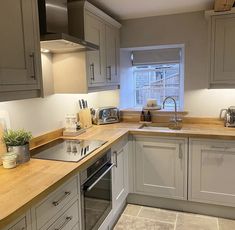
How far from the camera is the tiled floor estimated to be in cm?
238

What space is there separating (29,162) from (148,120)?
176 cm

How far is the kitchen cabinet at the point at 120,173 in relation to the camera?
2348mm

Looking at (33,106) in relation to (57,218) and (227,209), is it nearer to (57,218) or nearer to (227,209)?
(57,218)

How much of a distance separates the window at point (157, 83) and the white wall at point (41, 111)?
2.95 ft

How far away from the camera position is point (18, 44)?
57.1 inches

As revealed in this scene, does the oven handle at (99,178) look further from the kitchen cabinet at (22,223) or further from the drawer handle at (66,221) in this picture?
the kitchen cabinet at (22,223)

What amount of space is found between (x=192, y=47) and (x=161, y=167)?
1470mm

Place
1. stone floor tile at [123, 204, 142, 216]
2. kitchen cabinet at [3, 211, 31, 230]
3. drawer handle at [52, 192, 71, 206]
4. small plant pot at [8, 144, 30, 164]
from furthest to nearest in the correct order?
stone floor tile at [123, 204, 142, 216] < small plant pot at [8, 144, 30, 164] < drawer handle at [52, 192, 71, 206] < kitchen cabinet at [3, 211, 31, 230]

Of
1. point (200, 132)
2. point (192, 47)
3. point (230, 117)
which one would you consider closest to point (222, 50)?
point (192, 47)

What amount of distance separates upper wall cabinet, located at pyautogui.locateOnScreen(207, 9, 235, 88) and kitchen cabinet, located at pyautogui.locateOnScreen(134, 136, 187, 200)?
0.79 meters

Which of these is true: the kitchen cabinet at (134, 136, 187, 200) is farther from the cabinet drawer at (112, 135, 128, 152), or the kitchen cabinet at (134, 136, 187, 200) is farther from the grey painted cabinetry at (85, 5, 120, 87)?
the grey painted cabinetry at (85, 5, 120, 87)

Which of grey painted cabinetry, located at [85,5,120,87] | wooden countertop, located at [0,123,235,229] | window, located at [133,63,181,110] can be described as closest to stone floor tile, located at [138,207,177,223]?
wooden countertop, located at [0,123,235,229]

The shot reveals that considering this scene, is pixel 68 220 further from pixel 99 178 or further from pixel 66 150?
pixel 66 150

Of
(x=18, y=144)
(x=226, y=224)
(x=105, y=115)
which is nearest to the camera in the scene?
(x=18, y=144)
